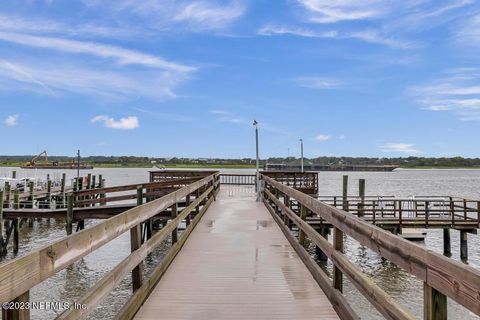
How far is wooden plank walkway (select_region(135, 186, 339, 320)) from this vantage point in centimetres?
419

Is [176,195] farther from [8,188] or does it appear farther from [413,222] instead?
[8,188]

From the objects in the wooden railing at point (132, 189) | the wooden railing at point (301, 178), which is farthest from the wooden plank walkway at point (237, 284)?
the wooden railing at point (301, 178)

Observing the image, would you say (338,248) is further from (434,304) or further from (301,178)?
(301,178)

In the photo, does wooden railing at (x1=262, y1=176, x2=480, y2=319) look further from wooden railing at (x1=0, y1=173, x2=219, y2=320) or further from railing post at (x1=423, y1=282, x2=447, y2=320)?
wooden railing at (x1=0, y1=173, x2=219, y2=320)

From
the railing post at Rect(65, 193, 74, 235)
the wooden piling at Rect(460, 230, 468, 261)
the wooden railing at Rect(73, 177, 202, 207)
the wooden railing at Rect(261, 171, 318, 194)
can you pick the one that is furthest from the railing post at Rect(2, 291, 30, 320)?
the wooden railing at Rect(261, 171, 318, 194)

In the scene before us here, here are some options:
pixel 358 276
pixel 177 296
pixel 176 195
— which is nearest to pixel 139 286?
pixel 177 296

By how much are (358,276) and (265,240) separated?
15.7ft

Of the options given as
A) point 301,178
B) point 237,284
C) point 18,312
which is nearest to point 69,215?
point 301,178

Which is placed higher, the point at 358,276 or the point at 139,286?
the point at 358,276

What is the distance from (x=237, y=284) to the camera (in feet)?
16.9

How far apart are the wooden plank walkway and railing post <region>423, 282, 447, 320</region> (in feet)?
6.19

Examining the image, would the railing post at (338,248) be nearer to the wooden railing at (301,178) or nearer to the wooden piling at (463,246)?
the wooden piling at (463,246)

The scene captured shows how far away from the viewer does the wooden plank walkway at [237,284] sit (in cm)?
419

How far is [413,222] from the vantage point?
20.1m
